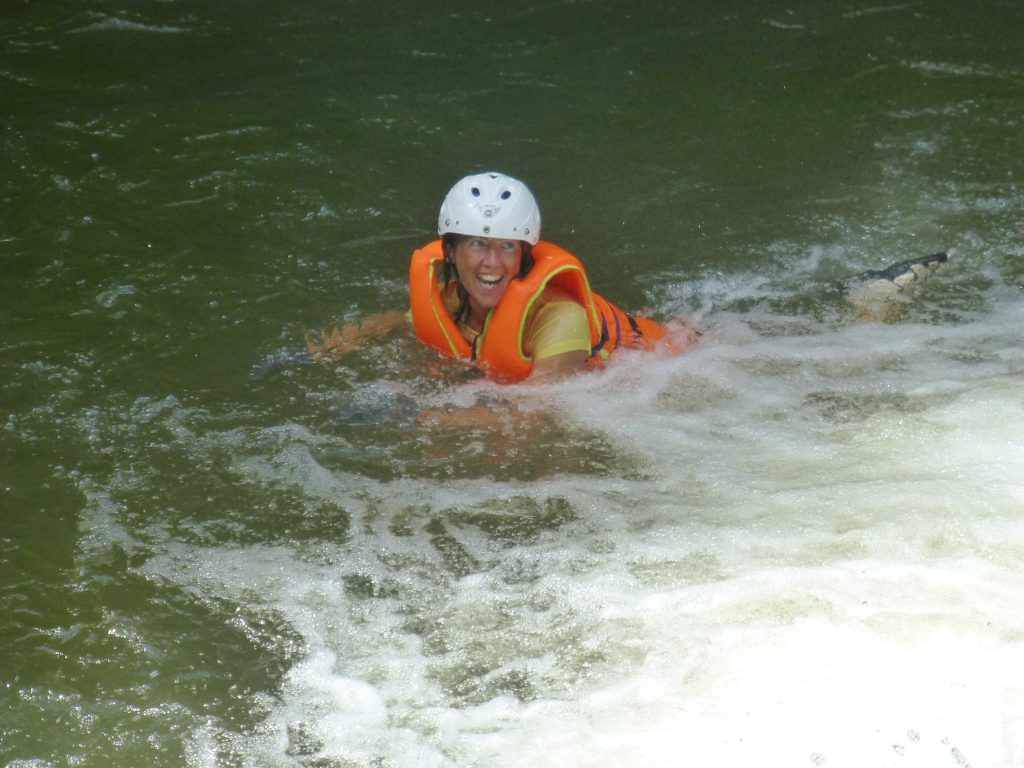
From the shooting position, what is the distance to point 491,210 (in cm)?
536

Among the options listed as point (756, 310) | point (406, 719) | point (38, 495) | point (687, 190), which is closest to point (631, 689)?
point (406, 719)

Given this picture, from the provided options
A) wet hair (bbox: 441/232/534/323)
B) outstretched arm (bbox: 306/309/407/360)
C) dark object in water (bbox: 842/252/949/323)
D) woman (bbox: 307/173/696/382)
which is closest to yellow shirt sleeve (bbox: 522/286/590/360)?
woman (bbox: 307/173/696/382)

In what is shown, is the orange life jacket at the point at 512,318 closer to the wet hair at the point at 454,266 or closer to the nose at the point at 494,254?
the wet hair at the point at 454,266

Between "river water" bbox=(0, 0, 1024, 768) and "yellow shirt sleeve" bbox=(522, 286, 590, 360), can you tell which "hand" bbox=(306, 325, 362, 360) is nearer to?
"river water" bbox=(0, 0, 1024, 768)

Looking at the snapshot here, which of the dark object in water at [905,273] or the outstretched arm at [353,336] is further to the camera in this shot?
the dark object in water at [905,273]

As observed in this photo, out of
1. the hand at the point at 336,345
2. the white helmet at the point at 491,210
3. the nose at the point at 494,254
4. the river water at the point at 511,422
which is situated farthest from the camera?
the hand at the point at 336,345

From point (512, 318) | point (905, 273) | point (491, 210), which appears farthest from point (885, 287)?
point (491, 210)

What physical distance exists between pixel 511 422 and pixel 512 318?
47 cm

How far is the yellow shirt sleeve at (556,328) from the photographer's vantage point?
5395 mm

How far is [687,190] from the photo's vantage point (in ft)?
25.3

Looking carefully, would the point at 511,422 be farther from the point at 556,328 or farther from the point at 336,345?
the point at 336,345

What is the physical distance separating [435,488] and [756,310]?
234 cm

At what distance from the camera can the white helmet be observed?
5371 millimetres

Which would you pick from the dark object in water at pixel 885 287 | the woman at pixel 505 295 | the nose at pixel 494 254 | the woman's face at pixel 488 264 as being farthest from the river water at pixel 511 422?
the nose at pixel 494 254
